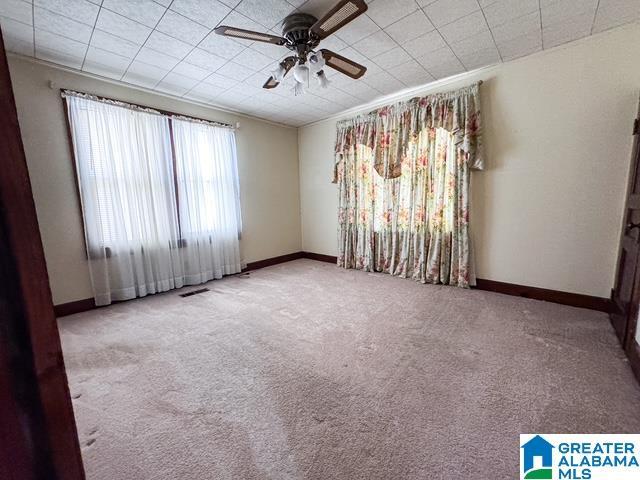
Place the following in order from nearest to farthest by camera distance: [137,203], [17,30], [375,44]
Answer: [17,30] → [375,44] → [137,203]

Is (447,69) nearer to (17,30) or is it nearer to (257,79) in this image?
(257,79)

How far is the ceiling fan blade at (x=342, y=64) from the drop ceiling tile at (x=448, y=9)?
60 cm

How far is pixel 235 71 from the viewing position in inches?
108

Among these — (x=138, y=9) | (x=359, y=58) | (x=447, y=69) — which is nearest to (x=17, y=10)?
(x=138, y=9)

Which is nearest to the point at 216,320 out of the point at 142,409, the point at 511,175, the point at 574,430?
the point at 142,409

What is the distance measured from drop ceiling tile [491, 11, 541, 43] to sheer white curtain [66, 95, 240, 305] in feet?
11.3

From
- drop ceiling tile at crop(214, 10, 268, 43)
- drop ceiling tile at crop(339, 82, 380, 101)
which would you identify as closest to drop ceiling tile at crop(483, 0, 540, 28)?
drop ceiling tile at crop(339, 82, 380, 101)

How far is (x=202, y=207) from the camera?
12.1 ft

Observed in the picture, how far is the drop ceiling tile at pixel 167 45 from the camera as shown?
7.11ft

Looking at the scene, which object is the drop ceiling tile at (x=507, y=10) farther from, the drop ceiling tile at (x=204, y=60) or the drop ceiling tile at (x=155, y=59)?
the drop ceiling tile at (x=155, y=59)

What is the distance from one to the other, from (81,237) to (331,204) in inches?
134

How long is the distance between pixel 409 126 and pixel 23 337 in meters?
3.85

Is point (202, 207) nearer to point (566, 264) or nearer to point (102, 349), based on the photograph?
point (102, 349)

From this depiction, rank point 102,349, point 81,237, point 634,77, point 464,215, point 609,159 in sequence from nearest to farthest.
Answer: point 102,349 → point 634,77 → point 609,159 → point 81,237 → point 464,215
